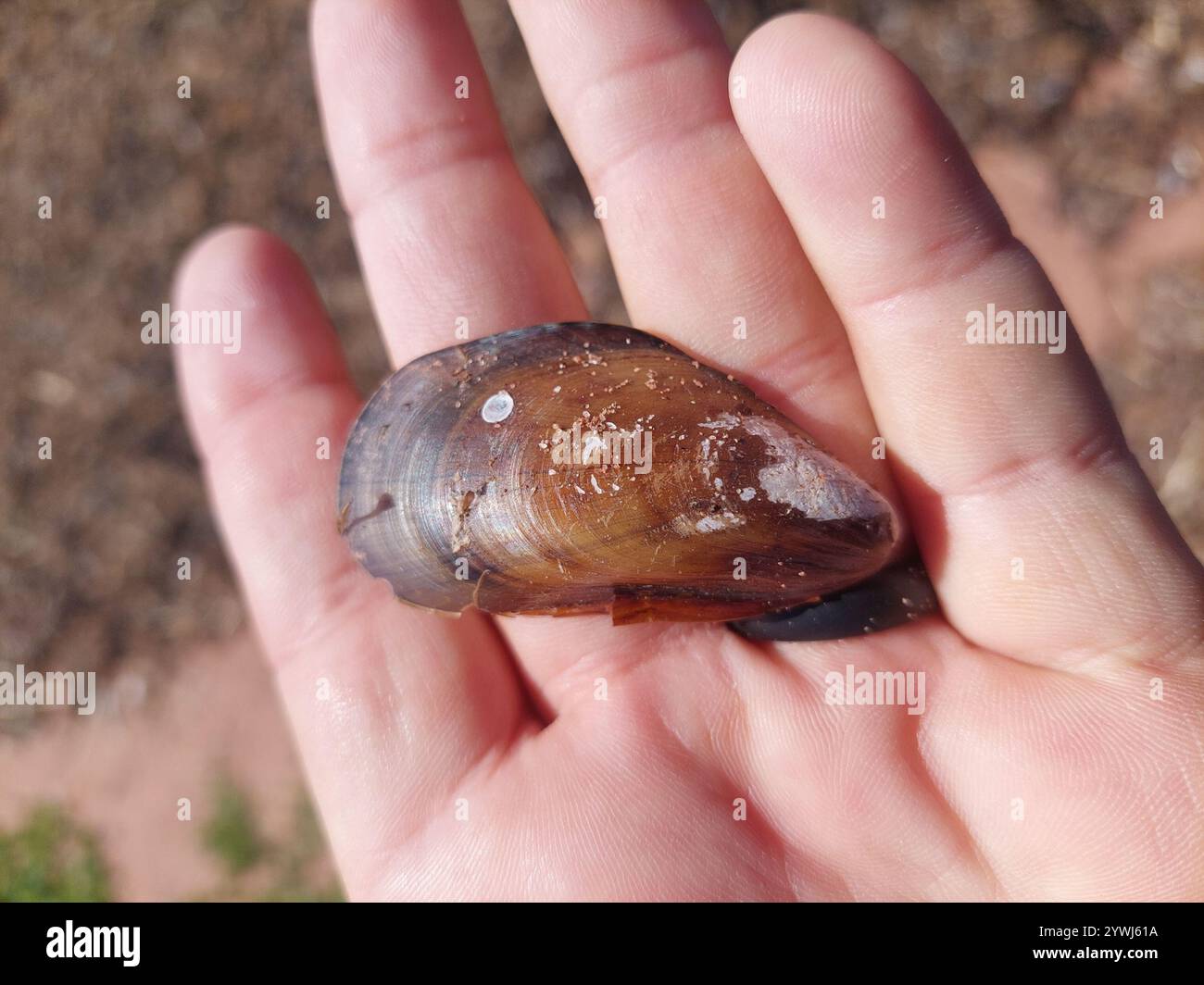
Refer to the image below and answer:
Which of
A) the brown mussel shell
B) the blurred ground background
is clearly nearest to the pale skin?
the brown mussel shell

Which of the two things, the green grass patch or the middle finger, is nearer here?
the middle finger

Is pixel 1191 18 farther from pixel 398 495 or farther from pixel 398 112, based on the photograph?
pixel 398 495

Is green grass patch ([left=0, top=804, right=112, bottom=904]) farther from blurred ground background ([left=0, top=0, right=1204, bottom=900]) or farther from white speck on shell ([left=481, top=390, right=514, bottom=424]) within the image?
white speck on shell ([left=481, top=390, right=514, bottom=424])

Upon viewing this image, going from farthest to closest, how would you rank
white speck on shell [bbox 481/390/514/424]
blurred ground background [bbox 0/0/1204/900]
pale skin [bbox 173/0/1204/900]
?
blurred ground background [bbox 0/0/1204/900], white speck on shell [bbox 481/390/514/424], pale skin [bbox 173/0/1204/900]

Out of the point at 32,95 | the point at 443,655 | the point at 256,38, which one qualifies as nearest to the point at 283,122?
the point at 256,38

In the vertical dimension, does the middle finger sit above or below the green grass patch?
above

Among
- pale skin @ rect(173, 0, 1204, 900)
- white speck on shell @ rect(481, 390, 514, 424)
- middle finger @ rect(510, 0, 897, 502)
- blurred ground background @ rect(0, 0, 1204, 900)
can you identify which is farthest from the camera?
blurred ground background @ rect(0, 0, 1204, 900)

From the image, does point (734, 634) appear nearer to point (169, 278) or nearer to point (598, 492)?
point (598, 492)
